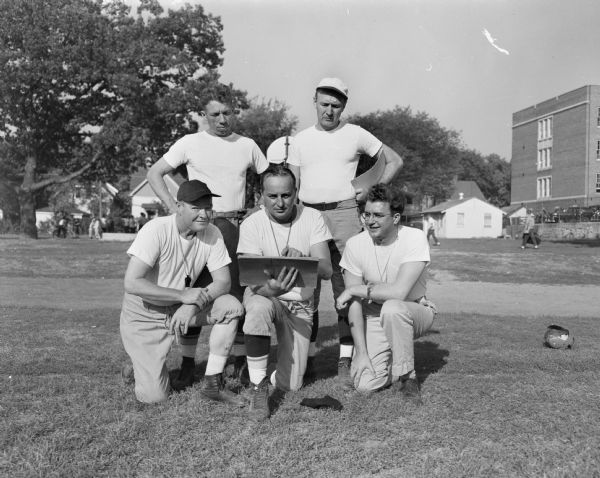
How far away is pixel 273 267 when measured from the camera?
13.6ft

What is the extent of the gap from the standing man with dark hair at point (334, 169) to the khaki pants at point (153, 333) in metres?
1.04

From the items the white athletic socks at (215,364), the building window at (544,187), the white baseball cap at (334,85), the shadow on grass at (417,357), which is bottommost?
the shadow on grass at (417,357)

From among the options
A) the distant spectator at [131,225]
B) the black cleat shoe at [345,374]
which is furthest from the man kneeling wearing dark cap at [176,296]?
the distant spectator at [131,225]

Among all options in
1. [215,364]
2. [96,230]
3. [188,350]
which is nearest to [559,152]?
[96,230]

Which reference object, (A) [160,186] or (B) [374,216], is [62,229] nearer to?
(A) [160,186]

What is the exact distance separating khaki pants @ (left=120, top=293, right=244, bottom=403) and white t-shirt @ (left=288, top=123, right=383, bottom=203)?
4.53 ft

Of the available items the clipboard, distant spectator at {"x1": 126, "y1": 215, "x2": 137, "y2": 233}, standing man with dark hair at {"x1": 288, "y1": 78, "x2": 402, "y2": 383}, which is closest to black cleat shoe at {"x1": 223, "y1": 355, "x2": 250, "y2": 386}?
standing man with dark hair at {"x1": 288, "y1": 78, "x2": 402, "y2": 383}

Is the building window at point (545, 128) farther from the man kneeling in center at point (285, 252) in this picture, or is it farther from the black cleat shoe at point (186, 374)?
the black cleat shoe at point (186, 374)

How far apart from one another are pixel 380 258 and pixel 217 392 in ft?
5.42

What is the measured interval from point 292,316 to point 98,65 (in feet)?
94.3

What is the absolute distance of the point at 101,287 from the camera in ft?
38.4

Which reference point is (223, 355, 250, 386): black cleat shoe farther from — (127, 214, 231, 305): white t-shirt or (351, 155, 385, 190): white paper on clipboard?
(351, 155, 385, 190): white paper on clipboard

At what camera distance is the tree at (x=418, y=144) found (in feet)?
191

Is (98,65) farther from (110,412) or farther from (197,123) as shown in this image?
(110,412)
